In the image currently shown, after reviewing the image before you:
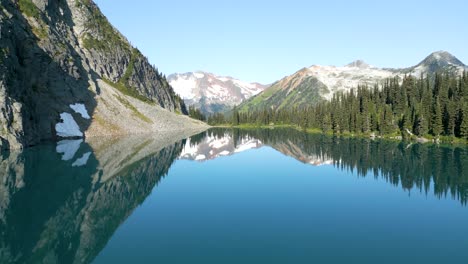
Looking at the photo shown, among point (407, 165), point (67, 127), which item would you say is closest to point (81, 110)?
point (67, 127)

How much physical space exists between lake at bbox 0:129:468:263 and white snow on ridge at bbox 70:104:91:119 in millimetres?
79335

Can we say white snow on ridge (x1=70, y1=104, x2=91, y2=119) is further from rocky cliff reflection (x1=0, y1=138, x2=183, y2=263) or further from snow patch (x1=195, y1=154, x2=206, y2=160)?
snow patch (x1=195, y1=154, x2=206, y2=160)

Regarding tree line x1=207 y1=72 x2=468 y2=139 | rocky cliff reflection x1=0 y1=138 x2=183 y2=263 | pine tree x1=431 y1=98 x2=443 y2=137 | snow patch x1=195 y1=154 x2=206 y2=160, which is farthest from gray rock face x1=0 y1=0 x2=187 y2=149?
pine tree x1=431 y1=98 x2=443 y2=137

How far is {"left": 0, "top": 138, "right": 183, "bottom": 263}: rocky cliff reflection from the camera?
92.3ft

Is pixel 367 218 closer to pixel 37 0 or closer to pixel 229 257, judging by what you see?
pixel 229 257

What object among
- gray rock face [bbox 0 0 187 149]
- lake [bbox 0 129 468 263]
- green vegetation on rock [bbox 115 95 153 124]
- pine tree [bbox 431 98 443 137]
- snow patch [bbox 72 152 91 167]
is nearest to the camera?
lake [bbox 0 129 468 263]

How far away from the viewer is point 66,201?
42.9 m

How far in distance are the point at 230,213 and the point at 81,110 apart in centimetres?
13267

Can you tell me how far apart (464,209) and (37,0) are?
189540 millimetres

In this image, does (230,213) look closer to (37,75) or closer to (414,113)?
(37,75)

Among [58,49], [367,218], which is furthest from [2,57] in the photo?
[367,218]

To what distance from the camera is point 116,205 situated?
4209cm

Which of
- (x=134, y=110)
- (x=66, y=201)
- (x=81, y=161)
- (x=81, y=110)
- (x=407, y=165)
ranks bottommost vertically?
(x=407, y=165)

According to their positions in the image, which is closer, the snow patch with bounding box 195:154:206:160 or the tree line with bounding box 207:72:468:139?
the snow patch with bounding box 195:154:206:160
